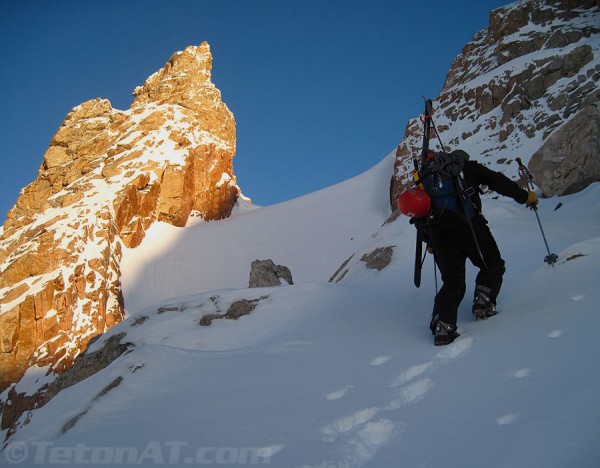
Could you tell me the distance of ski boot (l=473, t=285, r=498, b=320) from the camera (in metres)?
4.82

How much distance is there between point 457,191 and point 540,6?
111ft

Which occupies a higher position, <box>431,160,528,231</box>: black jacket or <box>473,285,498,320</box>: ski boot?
<box>431,160,528,231</box>: black jacket

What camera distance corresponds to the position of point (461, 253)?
517cm

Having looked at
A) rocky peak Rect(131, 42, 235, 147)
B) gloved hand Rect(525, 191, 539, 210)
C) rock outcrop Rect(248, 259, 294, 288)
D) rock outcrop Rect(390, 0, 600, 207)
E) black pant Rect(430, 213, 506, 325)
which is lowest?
rock outcrop Rect(248, 259, 294, 288)

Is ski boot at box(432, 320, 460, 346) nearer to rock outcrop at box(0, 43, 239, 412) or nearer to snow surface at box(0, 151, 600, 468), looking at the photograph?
snow surface at box(0, 151, 600, 468)

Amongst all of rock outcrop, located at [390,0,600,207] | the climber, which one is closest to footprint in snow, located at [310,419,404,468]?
the climber

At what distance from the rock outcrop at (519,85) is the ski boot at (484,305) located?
1818cm

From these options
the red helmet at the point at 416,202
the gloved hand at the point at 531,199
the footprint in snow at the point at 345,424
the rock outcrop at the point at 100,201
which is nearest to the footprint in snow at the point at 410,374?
the footprint in snow at the point at 345,424

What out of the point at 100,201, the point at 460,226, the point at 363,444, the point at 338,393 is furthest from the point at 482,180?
the point at 100,201

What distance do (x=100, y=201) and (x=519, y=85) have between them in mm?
30199

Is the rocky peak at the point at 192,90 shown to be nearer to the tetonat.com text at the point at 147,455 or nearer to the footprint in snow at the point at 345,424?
the tetonat.com text at the point at 147,455

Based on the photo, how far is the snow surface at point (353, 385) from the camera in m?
2.59

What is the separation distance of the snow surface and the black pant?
1.30 ft

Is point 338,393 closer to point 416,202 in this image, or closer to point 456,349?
point 456,349
